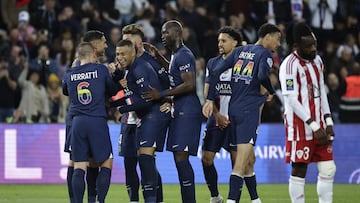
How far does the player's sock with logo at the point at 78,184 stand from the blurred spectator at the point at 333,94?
11183 millimetres

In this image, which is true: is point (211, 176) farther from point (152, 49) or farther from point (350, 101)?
point (350, 101)

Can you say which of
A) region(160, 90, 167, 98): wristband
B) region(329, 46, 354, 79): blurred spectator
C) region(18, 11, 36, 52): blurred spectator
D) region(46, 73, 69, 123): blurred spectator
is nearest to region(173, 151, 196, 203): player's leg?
region(160, 90, 167, 98): wristband

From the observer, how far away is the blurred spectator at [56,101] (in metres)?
22.5

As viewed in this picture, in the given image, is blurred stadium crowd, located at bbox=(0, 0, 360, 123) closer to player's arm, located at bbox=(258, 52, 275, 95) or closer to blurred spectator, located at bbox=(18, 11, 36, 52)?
blurred spectator, located at bbox=(18, 11, 36, 52)

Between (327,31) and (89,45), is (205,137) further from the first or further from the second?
(327,31)

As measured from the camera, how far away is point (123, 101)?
14117mm

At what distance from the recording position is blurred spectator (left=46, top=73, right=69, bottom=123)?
22.5 meters

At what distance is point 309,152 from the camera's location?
41.8 ft

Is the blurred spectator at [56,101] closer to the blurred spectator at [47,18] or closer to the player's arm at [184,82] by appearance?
the blurred spectator at [47,18]

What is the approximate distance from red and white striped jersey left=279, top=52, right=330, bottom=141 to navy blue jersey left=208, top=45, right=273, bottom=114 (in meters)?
1.11

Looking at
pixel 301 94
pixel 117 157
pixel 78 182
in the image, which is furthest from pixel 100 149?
pixel 117 157

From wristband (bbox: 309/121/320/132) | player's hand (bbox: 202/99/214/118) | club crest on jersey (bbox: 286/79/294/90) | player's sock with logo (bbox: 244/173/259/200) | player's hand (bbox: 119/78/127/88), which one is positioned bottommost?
player's sock with logo (bbox: 244/173/259/200)

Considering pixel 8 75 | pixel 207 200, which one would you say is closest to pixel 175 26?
pixel 207 200

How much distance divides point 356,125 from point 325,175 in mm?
8718
